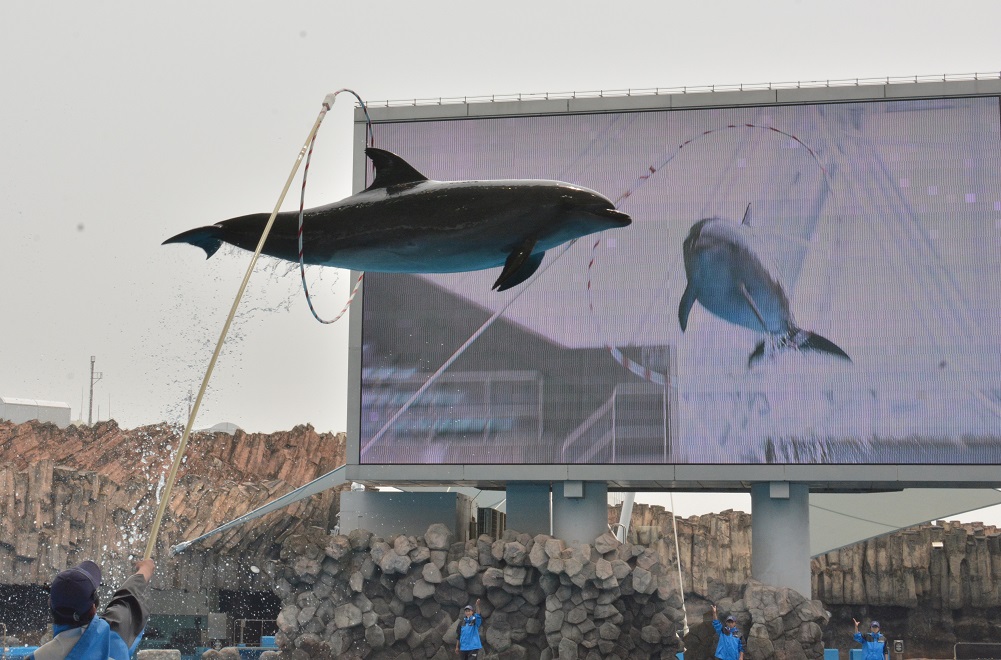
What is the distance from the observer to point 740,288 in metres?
20.8

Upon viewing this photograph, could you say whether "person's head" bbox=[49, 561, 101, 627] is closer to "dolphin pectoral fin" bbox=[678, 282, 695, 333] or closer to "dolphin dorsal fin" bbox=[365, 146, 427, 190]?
"dolphin dorsal fin" bbox=[365, 146, 427, 190]

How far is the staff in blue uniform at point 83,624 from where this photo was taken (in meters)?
3.50

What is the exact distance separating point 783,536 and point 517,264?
13.6 metres

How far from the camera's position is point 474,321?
2117 cm

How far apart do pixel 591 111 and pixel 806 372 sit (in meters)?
5.80

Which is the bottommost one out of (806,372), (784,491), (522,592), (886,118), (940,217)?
(522,592)

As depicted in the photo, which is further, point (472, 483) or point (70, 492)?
point (70, 492)

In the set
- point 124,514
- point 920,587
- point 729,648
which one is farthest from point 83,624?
point 920,587

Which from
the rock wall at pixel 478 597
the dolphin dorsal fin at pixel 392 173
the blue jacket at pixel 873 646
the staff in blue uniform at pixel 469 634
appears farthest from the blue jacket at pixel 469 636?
the dolphin dorsal fin at pixel 392 173

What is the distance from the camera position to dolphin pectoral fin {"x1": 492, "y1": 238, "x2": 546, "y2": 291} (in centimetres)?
862

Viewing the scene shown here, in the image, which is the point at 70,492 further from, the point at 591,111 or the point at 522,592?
the point at 591,111

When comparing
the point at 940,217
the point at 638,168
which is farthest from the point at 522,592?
the point at 940,217

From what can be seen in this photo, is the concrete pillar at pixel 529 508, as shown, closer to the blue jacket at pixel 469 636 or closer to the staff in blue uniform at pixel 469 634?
the staff in blue uniform at pixel 469 634

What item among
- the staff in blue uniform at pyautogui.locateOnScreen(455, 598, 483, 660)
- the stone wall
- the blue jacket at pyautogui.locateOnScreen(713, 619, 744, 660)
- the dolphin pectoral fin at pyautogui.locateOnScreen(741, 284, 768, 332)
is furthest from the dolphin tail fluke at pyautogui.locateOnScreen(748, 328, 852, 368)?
the stone wall
